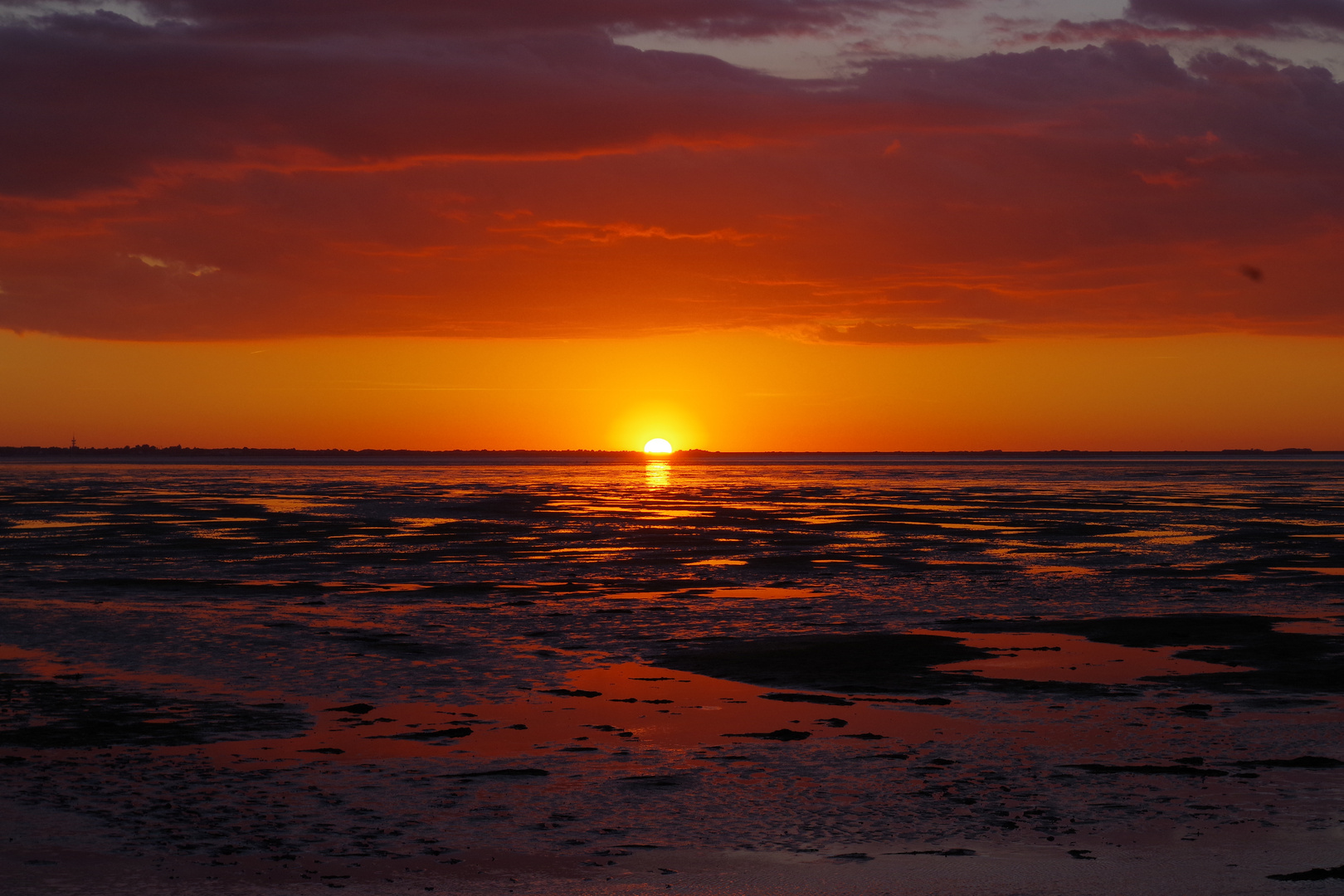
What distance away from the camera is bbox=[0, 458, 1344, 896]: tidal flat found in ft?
23.7

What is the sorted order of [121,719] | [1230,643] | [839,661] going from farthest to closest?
[1230,643] < [839,661] < [121,719]

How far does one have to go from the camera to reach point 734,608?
1858 cm

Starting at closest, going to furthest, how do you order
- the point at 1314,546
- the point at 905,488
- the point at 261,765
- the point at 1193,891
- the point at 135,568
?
the point at 1193,891
the point at 261,765
the point at 135,568
the point at 1314,546
the point at 905,488

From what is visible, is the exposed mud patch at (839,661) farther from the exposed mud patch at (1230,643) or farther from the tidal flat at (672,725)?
the exposed mud patch at (1230,643)

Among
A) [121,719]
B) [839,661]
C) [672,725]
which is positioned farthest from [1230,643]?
[121,719]

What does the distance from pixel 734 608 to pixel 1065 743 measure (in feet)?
28.8

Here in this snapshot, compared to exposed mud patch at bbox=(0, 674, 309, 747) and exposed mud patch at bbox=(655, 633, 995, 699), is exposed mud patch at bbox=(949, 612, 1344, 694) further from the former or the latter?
exposed mud patch at bbox=(0, 674, 309, 747)

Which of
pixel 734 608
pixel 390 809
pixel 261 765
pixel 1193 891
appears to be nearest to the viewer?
pixel 1193 891

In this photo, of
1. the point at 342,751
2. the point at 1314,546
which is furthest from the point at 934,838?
the point at 1314,546

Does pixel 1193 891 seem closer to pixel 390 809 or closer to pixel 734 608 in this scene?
pixel 390 809

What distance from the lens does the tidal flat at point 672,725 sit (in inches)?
284

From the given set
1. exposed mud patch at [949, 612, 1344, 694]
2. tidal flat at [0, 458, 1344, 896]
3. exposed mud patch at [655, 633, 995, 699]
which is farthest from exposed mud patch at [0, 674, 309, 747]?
exposed mud patch at [949, 612, 1344, 694]

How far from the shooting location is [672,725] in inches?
428

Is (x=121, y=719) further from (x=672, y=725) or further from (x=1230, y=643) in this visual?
(x=1230, y=643)
